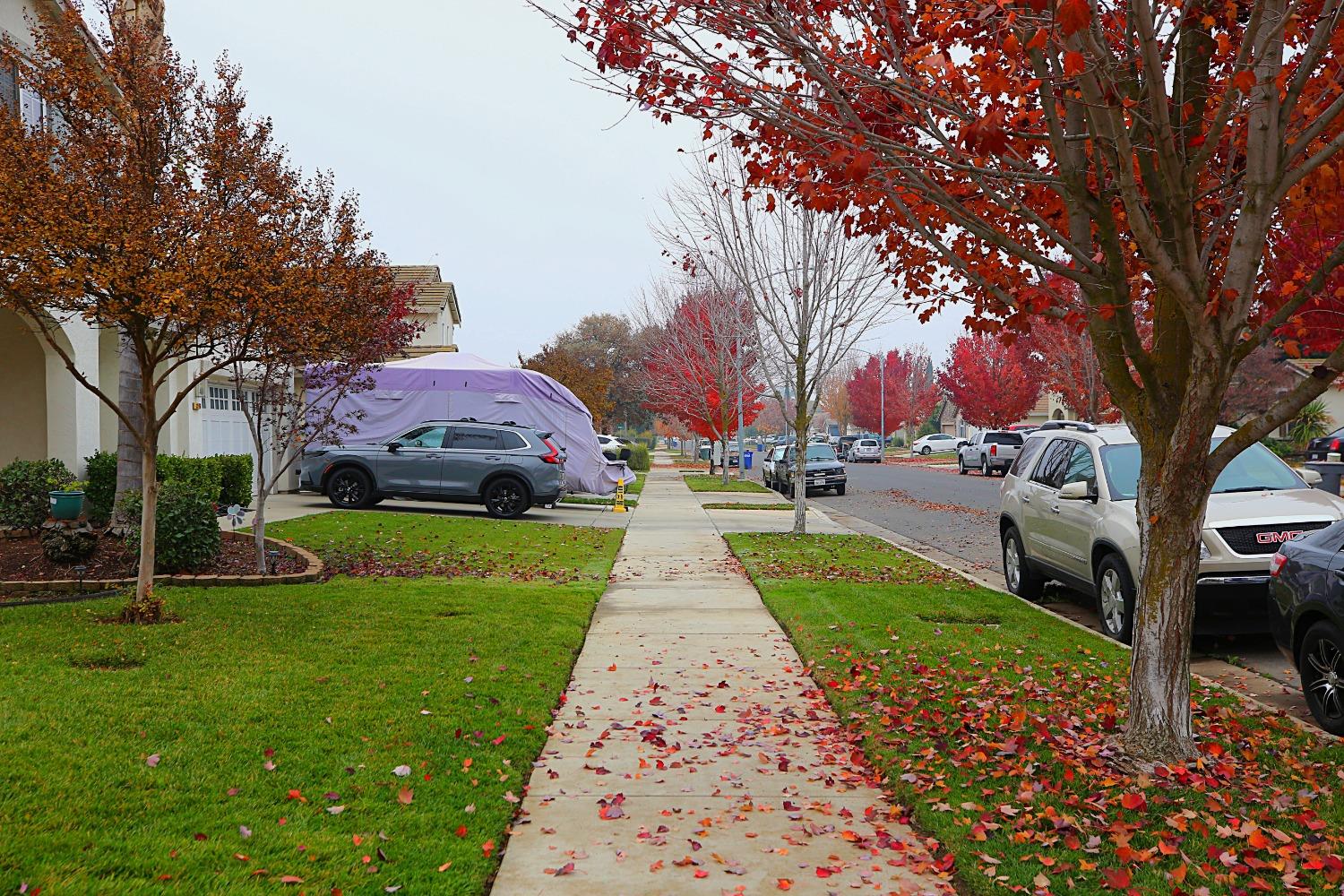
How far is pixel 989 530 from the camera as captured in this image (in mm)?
19484

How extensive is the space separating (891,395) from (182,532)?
71009 mm

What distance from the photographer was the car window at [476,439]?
19.9m

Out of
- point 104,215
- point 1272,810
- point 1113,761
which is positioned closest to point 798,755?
point 1113,761

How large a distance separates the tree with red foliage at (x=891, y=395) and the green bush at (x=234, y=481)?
2348 inches

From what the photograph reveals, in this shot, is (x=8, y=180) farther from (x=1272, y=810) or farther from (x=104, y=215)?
(x=1272, y=810)

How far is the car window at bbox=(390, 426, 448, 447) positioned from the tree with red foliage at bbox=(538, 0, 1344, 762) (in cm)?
1399

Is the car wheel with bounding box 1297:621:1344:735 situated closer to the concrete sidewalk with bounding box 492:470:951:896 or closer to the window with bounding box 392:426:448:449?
the concrete sidewalk with bounding box 492:470:951:896

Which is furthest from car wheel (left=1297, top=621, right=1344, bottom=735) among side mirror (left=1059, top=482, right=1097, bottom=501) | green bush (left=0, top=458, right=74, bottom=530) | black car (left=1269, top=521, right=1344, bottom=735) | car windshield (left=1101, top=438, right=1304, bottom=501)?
green bush (left=0, top=458, right=74, bottom=530)

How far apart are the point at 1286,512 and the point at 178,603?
8.86 metres

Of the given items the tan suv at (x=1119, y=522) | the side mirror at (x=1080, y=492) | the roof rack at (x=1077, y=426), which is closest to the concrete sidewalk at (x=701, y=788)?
the tan suv at (x=1119, y=522)

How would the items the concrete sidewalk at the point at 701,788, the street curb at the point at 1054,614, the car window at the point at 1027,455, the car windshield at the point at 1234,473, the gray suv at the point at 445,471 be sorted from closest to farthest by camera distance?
1. the concrete sidewalk at the point at 701,788
2. the street curb at the point at 1054,614
3. the car windshield at the point at 1234,473
4. the car window at the point at 1027,455
5. the gray suv at the point at 445,471

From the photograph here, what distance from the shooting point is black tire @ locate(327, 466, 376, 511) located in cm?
1959

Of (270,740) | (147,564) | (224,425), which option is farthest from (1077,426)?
(224,425)

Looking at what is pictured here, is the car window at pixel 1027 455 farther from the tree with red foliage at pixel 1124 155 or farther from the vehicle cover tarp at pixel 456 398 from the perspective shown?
the vehicle cover tarp at pixel 456 398
